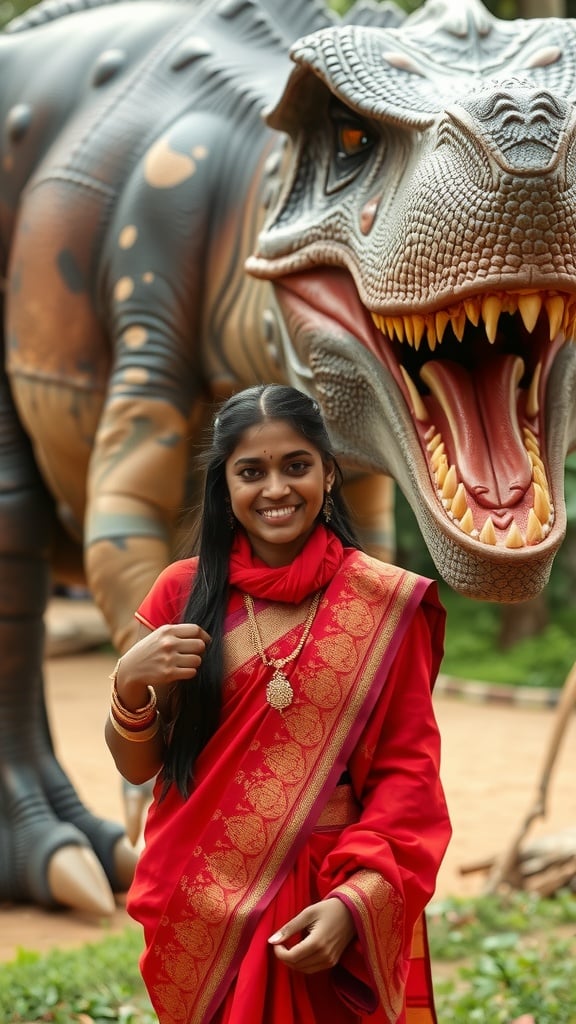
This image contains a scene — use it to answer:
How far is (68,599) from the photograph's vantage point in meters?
14.0

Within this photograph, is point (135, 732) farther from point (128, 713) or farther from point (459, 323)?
point (459, 323)

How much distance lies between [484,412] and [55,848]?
2501 millimetres

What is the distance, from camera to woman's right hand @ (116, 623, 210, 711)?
183 centimetres

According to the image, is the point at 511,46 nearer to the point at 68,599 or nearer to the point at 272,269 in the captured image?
the point at 272,269

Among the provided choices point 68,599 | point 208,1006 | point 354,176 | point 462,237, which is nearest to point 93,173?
point 354,176

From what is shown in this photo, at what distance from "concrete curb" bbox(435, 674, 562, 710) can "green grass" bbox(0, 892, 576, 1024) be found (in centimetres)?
583

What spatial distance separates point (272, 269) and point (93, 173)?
1011 millimetres

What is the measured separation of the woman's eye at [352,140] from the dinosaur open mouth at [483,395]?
36 cm

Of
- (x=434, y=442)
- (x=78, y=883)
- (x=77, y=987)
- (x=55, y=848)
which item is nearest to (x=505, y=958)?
(x=77, y=987)

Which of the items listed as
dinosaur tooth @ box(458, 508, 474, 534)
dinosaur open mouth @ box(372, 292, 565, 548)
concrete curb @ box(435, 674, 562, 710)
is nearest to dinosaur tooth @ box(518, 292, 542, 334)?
dinosaur open mouth @ box(372, 292, 565, 548)

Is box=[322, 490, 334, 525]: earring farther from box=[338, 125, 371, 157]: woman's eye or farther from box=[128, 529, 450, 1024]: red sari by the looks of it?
box=[338, 125, 371, 157]: woman's eye

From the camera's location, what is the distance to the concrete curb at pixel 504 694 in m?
10.1

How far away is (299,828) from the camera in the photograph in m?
1.91

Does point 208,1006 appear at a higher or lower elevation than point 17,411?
higher
